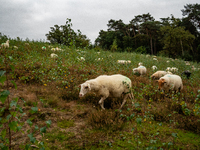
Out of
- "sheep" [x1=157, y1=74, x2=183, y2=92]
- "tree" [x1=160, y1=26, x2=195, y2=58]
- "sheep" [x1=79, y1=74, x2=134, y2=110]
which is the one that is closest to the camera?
"sheep" [x1=79, y1=74, x2=134, y2=110]

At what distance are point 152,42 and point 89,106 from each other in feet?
140

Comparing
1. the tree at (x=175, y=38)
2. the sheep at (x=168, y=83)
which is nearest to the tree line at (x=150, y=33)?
the tree at (x=175, y=38)

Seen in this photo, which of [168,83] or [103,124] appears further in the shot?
→ [168,83]

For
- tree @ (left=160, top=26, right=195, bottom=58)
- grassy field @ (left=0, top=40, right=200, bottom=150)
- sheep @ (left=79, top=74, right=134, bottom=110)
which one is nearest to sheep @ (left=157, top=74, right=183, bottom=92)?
grassy field @ (left=0, top=40, right=200, bottom=150)

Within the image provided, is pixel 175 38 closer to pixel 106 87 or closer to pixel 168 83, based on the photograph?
pixel 168 83

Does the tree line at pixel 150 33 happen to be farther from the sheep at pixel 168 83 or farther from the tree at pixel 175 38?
the sheep at pixel 168 83

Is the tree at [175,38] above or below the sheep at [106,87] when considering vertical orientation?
above

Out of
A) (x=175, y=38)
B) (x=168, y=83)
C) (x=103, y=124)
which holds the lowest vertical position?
(x=103, y=124)

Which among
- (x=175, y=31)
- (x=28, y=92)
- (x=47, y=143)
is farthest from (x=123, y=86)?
(x=175, y=31)

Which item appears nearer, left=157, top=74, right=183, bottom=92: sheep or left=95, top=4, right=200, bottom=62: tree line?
left=157, top=74, right=183, bottom=92: sheep

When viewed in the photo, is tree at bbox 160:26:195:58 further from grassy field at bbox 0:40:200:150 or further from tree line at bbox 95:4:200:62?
grassy field at bbox 0:40:200:150

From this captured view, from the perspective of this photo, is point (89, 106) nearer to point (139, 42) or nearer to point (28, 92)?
point (28, 92)

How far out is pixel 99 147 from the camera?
113 inches

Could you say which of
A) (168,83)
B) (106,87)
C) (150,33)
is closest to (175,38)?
(150,33)
